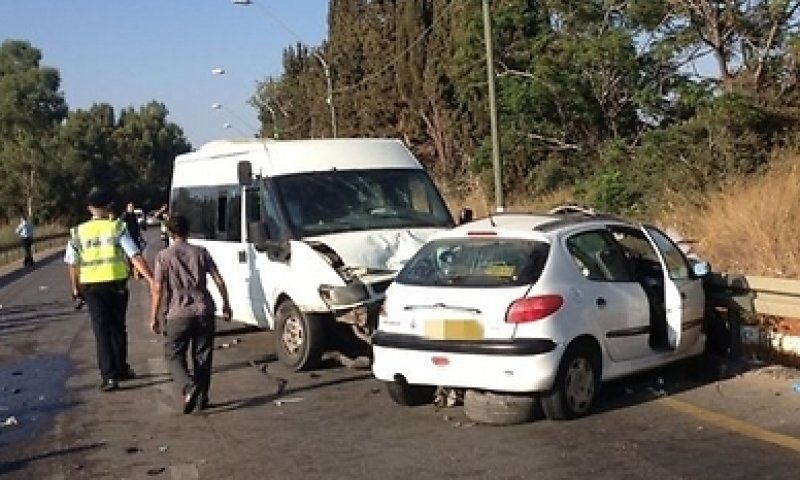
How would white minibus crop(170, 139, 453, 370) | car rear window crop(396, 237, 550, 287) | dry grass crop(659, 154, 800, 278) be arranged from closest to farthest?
car rear window crop(396, 237, 550, 287) < white minibus crop(170, 139, 453, 370) < dry grass crop(659, 154, 800, 278)

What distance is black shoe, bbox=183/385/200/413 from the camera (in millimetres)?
9289

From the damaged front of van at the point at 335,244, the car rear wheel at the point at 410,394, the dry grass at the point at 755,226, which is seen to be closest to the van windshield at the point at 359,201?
the damaged front of van at the point at 335,244

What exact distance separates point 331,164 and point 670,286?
4.55 metres

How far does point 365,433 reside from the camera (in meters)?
8.23

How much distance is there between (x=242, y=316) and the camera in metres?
12.9

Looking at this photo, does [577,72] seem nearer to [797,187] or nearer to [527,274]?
[797,187]

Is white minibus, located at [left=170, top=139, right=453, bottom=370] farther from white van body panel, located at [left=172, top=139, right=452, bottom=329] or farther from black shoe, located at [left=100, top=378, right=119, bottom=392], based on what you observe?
black shoe, located at [left=100, top=378, right=119, bottom=392]

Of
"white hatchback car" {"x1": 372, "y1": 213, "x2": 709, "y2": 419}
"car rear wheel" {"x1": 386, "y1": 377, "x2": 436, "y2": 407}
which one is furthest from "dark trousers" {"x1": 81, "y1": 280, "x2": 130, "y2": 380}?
"white hatchback car" {"x1": 372, "y1": 213, "x2": 709, "y2": 419}

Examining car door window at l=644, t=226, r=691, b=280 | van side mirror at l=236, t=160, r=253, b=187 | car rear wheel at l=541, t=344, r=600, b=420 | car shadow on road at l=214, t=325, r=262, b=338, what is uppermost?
van side mirror at l=236, t=160, r=253, b=187

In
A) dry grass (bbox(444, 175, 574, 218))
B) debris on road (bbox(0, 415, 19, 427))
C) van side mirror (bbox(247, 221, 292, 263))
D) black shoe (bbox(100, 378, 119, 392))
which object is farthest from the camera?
dry grass (bbox(444, 175, 574, 218))

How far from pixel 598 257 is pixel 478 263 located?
1.00 m

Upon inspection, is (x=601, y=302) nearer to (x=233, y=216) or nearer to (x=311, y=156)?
(x=311, y=156)

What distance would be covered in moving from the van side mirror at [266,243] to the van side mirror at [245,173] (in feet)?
2.01

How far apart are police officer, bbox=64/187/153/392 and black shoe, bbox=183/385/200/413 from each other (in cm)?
161
